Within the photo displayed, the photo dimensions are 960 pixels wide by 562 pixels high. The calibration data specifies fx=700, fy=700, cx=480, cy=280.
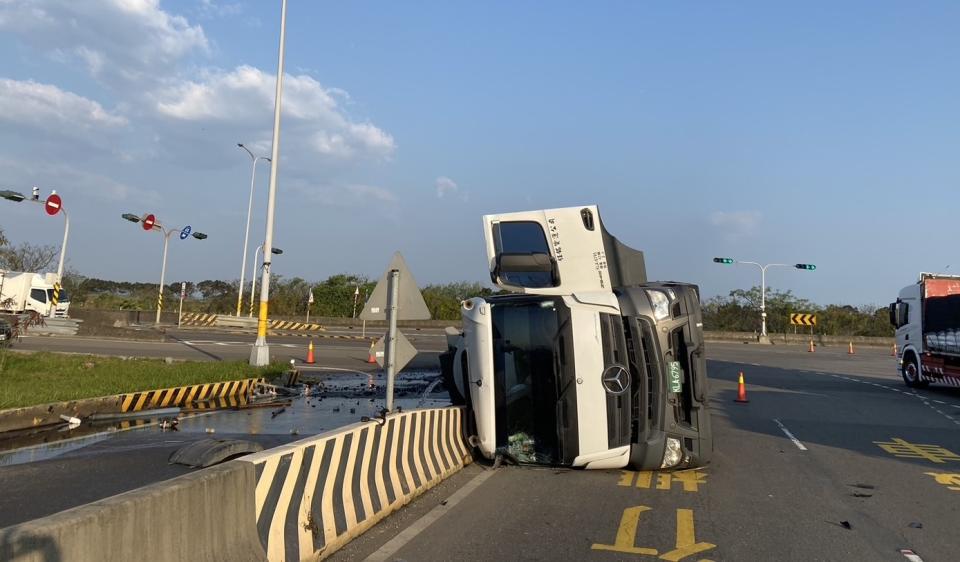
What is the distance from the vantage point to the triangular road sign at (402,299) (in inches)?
335

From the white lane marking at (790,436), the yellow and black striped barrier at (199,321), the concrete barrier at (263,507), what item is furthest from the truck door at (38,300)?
the concrete barrier at (263,507)

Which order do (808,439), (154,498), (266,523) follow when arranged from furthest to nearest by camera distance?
(808,439) < (266,523) < (154,498)

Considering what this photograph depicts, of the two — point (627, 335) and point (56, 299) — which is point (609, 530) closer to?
point (627, 335)

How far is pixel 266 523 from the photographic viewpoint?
183 inches

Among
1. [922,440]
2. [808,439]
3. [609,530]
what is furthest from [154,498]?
[922,440]

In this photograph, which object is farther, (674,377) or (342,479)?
(674,377)

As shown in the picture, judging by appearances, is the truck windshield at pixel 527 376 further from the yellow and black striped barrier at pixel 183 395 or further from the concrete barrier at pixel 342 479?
the yellow and black striped barrier at pixel 183 395

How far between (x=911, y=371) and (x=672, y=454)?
1788cm

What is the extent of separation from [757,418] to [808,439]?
250 cm

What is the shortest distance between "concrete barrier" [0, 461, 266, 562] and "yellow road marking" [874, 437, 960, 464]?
949 centimetres

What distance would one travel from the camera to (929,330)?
20656mm

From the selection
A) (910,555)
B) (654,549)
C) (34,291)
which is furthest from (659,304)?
(34,291)

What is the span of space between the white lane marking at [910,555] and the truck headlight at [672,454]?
2.82m

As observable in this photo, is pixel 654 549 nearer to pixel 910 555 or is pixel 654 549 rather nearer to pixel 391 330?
pixel 910 555
